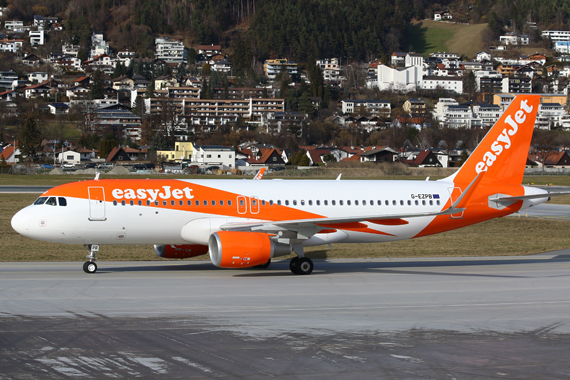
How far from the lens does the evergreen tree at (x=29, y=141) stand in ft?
466

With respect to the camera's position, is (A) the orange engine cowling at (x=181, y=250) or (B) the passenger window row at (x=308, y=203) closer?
(B) the passenger window row at (x=308, y=203)

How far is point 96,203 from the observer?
26016 millimetres

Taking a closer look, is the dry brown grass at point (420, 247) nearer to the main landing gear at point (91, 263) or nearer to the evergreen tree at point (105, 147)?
the main landing gear at point (91, 263)

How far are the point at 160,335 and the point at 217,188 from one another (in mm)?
11602

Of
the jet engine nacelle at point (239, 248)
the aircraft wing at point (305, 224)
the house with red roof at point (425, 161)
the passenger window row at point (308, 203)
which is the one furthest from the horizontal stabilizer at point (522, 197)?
the house with red roof at point (425, 161)

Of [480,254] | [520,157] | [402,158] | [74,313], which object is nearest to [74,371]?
[74,313]

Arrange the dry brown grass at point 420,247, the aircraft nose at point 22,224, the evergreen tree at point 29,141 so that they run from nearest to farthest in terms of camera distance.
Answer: the aircraft nose at point 22,224 < the dry brown grass at point 420,247 < the evergreen tree at point 29,141

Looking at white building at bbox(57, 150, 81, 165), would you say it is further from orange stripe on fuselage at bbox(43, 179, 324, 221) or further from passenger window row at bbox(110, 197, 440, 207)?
passenger window row at bbox(110, 197, 440, 207)

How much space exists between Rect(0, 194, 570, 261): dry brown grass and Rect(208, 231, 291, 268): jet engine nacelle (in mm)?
7957

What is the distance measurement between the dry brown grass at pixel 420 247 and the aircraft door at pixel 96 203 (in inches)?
232

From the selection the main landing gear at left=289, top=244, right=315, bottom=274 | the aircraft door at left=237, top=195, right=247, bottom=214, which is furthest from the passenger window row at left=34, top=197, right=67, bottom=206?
the main landing gear at left=289, top=244, right=315, bottom=274

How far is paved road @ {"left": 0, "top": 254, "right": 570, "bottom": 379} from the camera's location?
44.9 ft

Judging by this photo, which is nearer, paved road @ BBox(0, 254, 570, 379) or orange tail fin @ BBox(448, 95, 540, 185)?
paved road @ BBox(0, 254, 570, 379)

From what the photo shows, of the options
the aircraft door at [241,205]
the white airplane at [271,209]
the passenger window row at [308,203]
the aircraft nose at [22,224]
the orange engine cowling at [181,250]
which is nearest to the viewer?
the aircraft nose at [22,224]
